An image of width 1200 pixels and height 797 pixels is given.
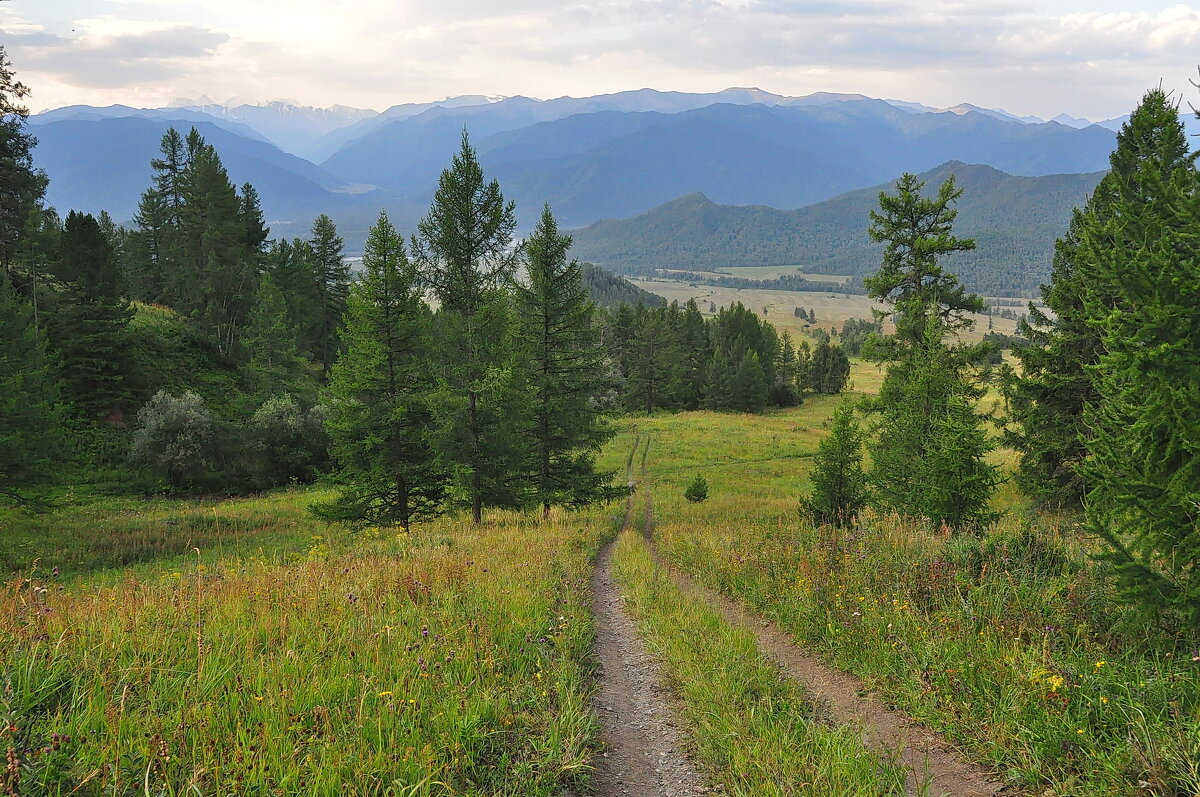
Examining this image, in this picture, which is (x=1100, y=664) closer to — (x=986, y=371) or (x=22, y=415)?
(x=986, y=371)

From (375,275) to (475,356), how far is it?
3.86m

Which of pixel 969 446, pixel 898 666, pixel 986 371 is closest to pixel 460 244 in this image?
pixel 969 446

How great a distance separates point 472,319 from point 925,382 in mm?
14511

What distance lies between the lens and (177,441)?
29047mm

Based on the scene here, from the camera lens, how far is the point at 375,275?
1730cm

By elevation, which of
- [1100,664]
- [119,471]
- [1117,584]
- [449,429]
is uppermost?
[1117,584]

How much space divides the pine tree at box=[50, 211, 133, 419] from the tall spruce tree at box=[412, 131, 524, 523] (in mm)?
24895

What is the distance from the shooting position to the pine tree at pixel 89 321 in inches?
1194

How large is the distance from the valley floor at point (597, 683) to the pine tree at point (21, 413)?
15120 mm

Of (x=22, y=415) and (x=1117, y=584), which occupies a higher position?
(x=1117, y=584)

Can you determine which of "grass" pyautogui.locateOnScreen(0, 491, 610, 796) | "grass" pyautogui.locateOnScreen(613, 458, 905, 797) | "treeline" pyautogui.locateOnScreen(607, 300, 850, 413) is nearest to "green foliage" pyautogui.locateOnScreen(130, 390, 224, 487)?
"grass" pyautogui.locateOnScreen(0, 491, 610, 796)

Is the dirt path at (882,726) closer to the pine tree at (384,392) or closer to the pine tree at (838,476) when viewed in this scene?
the pine tree at (838,476)

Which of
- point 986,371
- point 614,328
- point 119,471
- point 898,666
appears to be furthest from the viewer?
point 614,328

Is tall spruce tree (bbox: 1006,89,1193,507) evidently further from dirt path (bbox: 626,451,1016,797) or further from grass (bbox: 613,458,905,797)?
grass (bbox: 613,458,905,797)
